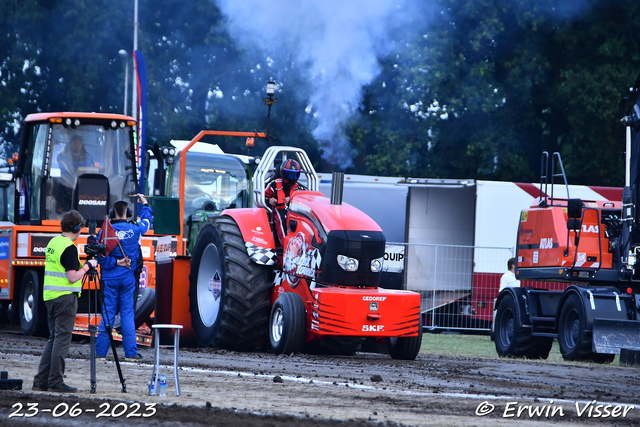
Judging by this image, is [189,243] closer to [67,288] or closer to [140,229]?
[140,229]

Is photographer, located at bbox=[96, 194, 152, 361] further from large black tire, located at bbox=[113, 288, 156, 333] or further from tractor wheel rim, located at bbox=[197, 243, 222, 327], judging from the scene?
large black tire, located at bbox=[113, 288, 156, 333]

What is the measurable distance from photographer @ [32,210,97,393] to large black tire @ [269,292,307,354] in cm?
327

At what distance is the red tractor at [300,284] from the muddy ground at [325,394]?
12.2 inches

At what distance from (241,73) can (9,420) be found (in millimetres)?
25870

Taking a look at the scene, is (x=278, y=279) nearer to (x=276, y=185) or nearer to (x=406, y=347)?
(x=276, y=185)

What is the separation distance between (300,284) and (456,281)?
9261mm

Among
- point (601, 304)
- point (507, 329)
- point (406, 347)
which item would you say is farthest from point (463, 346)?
point (406, 347)

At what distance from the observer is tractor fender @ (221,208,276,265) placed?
11320 millimetres

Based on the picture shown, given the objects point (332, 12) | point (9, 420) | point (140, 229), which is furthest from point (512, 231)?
point (9, 420)

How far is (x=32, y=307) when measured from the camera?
1413 cm

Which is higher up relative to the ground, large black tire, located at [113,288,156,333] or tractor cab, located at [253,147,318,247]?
tractor cab, located at [253,147,318,247]

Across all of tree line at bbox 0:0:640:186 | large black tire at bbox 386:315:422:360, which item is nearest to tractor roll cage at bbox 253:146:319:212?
large black tire at bbox 386:315:422:360

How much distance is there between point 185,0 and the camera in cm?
3212

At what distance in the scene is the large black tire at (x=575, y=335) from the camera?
1232 centimetres
